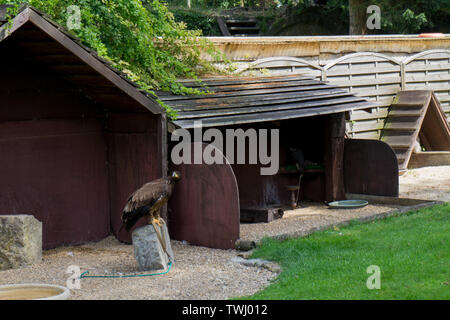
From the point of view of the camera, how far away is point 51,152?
1041 centimetres

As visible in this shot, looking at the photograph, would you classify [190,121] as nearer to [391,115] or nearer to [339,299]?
[339,299]

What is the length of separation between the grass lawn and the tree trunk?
12603 millimetres

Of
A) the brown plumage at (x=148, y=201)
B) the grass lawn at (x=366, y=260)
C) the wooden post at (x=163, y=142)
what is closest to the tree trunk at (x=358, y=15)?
the grass lawn at (x=366, y=260)

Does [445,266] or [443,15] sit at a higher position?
[443,15]

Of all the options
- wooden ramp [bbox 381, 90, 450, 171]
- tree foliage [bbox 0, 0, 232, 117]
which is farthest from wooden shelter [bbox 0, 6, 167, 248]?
wooden ramp [bbox 381, 90, 450, 171]

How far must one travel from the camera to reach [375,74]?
1684 centimetres

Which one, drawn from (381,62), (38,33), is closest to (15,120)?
(38,33)

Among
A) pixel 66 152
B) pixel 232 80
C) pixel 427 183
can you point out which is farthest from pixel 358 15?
pixel 66 152

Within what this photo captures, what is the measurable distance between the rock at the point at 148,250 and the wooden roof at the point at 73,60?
1873 millimetres

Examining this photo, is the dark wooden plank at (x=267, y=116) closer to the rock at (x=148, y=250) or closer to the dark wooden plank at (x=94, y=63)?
the dark wooden plank at (x=94, y=63)

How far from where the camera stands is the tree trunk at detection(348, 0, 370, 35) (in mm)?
22500

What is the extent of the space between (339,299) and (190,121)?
12.7 ft

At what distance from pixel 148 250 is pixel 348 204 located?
16.6ft

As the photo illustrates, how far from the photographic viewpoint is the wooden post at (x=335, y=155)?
13070 mm
